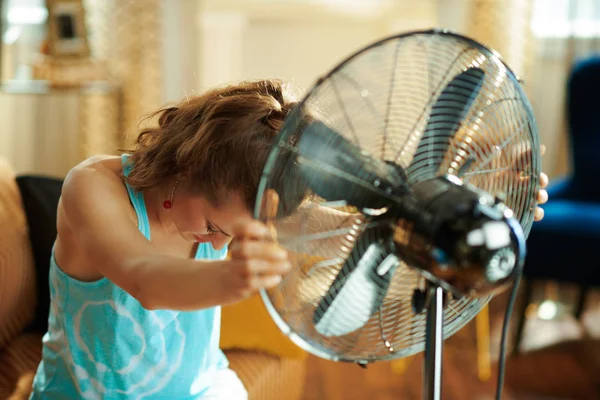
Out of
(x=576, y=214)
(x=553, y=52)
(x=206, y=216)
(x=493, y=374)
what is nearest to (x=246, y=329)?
(x=206, y=216)

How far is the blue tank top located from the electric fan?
13.6 inches

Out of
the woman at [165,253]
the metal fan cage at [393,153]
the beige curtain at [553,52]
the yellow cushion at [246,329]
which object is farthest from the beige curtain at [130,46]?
the metal fan cage at [393,153]

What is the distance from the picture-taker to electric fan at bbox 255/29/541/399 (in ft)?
2.08

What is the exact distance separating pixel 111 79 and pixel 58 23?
480 mm

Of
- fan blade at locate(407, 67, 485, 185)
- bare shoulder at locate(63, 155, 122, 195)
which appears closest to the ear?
fan blade at locate(407, 67, 485, 185)

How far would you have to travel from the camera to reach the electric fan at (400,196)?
2.08 ft

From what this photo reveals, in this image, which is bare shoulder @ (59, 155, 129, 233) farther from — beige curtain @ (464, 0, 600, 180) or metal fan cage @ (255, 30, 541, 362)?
beige curtain @ (464, 0, 600, 180)

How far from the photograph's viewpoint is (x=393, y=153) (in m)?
0.77

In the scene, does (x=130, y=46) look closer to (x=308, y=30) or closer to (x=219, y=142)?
(x=308, y=30)

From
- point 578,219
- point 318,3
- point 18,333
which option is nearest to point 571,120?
point 578,219

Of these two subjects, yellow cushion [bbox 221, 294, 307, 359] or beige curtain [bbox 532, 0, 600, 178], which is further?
beige curtain [bbox 532, 0, 600, 178]

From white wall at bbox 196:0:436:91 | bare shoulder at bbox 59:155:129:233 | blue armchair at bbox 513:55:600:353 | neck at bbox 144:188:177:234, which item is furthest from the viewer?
white wall at bbox 196:0:436:91

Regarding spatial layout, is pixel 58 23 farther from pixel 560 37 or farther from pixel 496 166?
pixel 496 166

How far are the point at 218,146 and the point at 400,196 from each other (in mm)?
246
